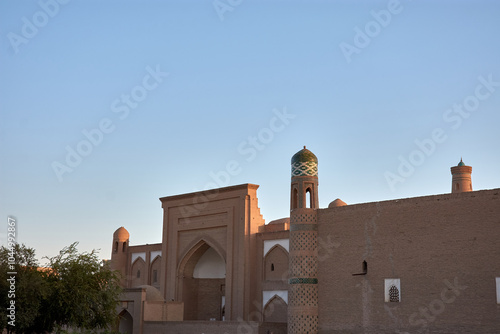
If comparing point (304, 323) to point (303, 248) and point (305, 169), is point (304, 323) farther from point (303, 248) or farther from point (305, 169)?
point (305, 169)

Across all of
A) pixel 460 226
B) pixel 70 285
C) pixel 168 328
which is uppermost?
pixel 460 226

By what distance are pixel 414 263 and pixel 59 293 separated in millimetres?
Answer: 10963

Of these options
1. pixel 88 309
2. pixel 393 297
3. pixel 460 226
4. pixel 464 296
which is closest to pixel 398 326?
pixel 393 297

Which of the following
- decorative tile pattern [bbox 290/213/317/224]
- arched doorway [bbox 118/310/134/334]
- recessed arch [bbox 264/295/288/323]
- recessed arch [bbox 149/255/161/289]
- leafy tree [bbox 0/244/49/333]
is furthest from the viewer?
recessed arch [bbox 149/255/161/289]

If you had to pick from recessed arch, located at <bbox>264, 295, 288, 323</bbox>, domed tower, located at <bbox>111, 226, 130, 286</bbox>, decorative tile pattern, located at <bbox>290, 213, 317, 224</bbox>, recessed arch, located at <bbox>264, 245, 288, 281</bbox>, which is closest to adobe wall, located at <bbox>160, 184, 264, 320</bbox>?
recessed arch, located at <bbox>264, 245, 288, 281</bbox>

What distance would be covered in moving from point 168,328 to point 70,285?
7717 mm

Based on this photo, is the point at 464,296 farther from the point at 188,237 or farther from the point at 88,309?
the point at 188,237

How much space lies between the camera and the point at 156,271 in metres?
34.3

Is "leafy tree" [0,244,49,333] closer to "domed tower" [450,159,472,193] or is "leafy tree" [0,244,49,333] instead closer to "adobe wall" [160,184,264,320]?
"adobe wall" [160,184,264,320]

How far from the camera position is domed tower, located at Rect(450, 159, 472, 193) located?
33719mm

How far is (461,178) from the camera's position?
33.8m

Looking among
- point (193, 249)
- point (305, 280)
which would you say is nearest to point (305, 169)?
point (305, 280)

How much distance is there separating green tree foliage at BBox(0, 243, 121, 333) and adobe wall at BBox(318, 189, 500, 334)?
740cm

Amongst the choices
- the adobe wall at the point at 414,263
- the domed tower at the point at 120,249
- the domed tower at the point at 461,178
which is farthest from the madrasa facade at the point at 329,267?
the domed tower at the point at 461,178
